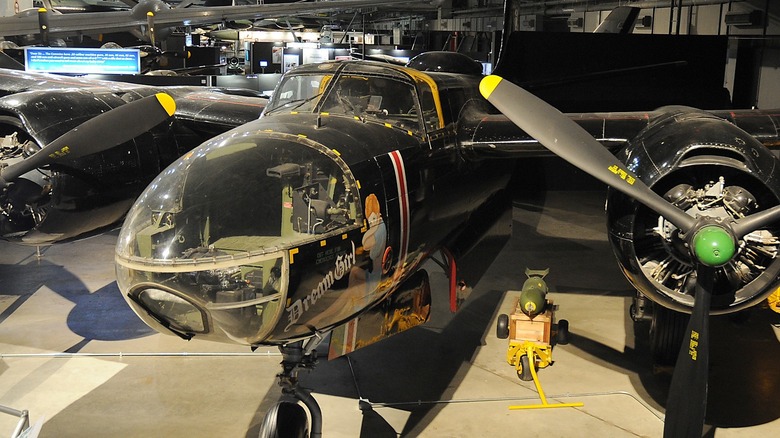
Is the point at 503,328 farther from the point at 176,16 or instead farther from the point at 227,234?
the point at 176,16

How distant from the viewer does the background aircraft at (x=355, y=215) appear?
536 cm

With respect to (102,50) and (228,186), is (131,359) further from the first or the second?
(102,50)

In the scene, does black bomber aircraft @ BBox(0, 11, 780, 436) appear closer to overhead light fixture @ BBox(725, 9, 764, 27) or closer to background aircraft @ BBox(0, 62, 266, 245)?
background aircraft @ BBox(0, 62, 266, 245)

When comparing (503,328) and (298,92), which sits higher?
(298,92)

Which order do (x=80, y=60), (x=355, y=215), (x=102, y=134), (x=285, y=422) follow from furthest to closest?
1. (x=80, y=60)
2. (x=102, y=134)
3. (x=285, y=422)
4. (x=355, y=215)

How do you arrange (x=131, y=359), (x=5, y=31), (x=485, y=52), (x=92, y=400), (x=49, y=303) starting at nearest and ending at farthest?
(x=92, y=400) → (x=131, y=359) → (x=49, y=303) → (x=5, y=31) → (x=485, y=52)

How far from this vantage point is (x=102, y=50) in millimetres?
19062

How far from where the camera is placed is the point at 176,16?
21203 mm

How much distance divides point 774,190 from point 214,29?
41.0 m

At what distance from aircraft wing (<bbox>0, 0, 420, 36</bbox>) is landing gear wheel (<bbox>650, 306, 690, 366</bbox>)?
43.8 feet

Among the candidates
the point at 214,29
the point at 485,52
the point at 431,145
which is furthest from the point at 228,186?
the point at 214,29

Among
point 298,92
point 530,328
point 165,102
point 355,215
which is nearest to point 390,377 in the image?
point 530,328

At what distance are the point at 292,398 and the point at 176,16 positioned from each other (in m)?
17.5

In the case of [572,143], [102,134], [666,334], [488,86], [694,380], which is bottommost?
[666,334]
